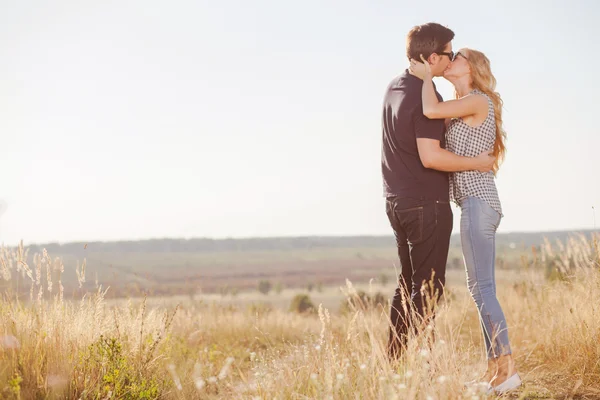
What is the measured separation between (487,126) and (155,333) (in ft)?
9.58

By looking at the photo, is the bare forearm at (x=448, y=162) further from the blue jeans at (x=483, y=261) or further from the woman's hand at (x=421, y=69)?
the woman's hand at (x=421, y=69)

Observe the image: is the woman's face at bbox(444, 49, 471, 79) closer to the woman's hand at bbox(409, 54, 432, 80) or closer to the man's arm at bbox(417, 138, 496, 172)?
the woman's hand at bbox(409, 54, 432, 80)

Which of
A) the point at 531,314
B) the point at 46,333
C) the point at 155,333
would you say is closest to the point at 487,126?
the point at 155,333

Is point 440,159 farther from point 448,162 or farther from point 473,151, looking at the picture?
point 473,151

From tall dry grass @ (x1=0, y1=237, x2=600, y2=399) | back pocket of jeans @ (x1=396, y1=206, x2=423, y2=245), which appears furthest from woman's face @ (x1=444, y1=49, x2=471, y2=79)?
tall dry grass @ (x1=0, y1=237, x2=600, y2=399)

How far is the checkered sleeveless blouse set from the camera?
451 cm

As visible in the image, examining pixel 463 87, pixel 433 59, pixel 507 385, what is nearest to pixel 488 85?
pixel 463 87

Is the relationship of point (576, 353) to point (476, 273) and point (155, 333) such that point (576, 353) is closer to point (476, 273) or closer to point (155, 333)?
point (476, 273)

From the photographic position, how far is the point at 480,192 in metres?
4.50

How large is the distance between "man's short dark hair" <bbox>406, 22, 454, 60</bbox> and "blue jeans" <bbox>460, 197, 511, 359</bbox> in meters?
1.04

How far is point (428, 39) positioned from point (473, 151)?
83 centimetres

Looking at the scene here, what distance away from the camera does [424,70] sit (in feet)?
14.5

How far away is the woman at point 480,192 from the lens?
449cm

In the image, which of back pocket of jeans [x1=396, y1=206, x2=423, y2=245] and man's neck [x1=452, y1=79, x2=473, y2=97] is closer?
back pocket of jeans [x1=396, y1=206, x2=423, y2=245]
